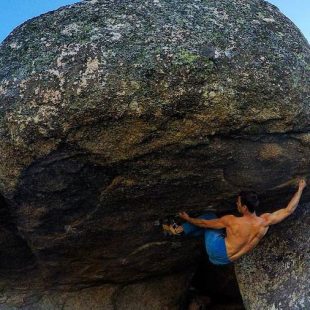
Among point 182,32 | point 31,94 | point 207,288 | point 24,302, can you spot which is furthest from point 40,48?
→ point 207,288

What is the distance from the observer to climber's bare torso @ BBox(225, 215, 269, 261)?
4.24 m

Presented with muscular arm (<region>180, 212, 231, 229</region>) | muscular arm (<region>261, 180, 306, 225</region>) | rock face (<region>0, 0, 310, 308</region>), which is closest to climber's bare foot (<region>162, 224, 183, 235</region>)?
muscular arm (<region>180, 212, 231, 229</region>)

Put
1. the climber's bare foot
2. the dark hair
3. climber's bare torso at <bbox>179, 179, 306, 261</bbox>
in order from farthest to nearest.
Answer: the climber's bare foot
climber's bare torso at <bbox>179, 179, 306, 261</bbox>
the dark hair

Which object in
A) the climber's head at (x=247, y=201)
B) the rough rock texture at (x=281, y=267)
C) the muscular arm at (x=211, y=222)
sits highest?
the climber's head at (x=247, y=201)

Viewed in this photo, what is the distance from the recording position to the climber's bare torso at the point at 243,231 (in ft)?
13.9

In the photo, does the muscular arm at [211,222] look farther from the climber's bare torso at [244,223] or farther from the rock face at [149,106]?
the rock face at [149,106]

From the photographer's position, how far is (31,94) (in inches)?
138

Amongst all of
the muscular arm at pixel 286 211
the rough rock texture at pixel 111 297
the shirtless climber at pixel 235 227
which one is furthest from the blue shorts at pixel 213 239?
the rough rock texture at pixel 111 297

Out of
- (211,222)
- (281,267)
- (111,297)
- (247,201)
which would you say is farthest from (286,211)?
(111,297)

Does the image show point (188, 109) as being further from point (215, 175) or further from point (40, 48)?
point (40, 48)

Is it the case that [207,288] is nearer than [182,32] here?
No

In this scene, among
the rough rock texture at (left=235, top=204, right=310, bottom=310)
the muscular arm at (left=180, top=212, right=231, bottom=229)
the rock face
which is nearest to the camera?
the rock face

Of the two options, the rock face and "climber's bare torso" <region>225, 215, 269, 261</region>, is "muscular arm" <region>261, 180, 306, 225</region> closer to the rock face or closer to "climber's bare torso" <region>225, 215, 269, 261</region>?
"climber's bare torso" <region>225, 215, 269, 261</region>

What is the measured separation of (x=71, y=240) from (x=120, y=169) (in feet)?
3.55
